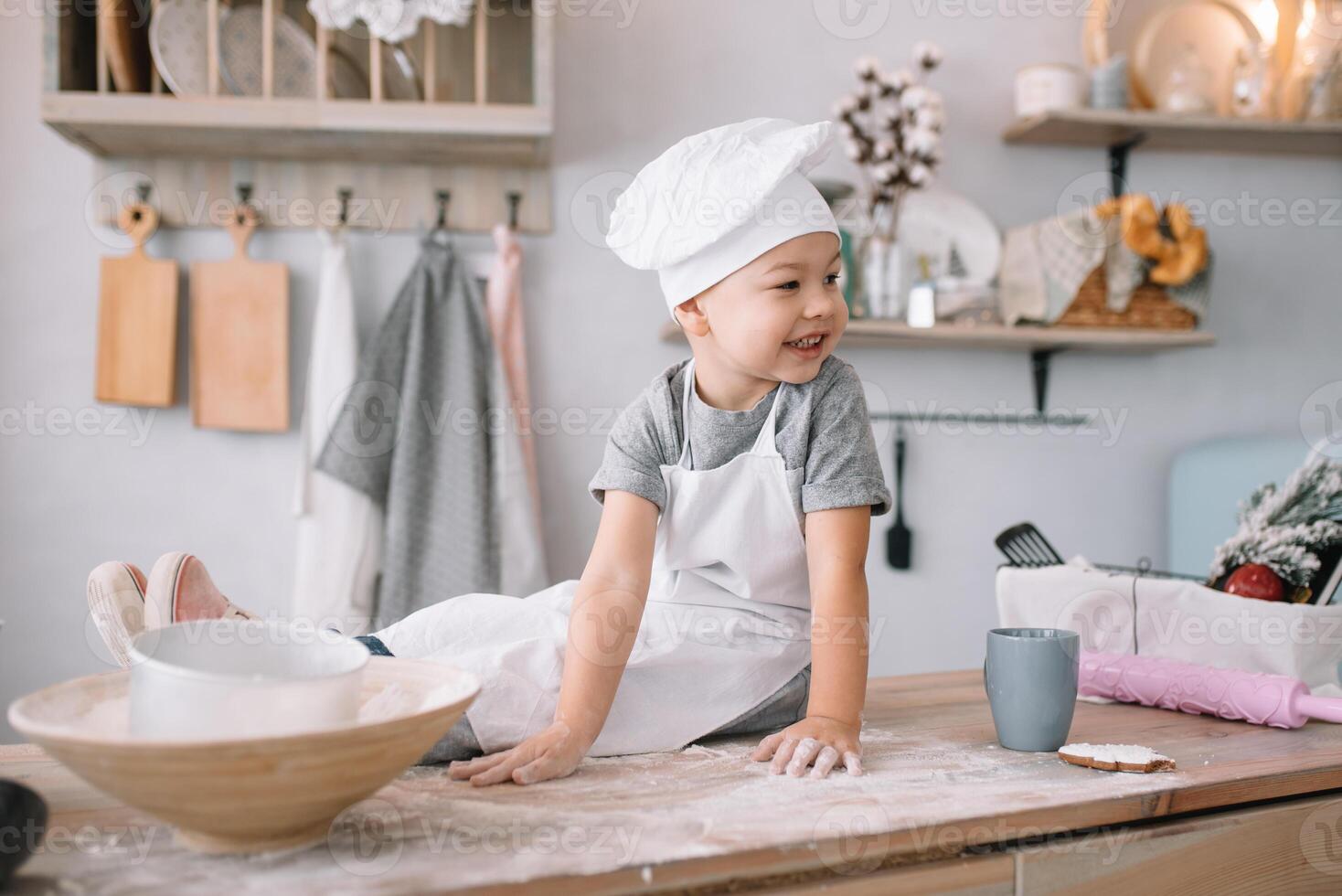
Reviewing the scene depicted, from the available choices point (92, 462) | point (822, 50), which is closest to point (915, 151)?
point (822, 50)

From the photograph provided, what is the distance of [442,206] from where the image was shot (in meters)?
1.96

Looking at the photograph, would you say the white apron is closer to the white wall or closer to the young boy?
the young boy

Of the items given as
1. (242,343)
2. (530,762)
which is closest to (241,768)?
(530,762)

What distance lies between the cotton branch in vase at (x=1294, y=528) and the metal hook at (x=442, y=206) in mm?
1406

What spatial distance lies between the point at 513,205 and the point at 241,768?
159 centimetres

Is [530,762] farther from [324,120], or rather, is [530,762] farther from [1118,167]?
[1118,167]

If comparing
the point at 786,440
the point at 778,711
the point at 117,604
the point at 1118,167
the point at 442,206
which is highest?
the point at 1118,167

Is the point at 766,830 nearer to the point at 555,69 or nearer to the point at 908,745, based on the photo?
the point at 908,745

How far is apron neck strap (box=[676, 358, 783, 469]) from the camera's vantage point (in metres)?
0.94

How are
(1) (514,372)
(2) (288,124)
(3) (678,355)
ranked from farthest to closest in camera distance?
(3) (678,355) → (1) (514,372) → (2) (288,124)

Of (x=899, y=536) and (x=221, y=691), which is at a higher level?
(x=221, y=691)

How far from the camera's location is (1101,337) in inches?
78.8

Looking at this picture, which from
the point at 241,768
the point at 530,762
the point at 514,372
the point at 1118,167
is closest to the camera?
the point at 241,768

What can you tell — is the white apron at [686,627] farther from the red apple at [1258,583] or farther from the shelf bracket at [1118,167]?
the shelf bracket at [1118,167]
